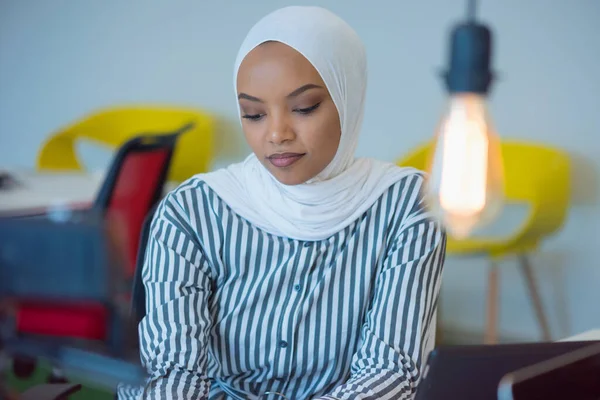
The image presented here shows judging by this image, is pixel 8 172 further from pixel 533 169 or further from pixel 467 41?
pixel 467 41

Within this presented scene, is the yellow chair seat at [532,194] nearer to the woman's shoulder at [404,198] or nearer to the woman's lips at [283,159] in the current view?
the woman's shoulder at [404,198]

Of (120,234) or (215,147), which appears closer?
(120,234)

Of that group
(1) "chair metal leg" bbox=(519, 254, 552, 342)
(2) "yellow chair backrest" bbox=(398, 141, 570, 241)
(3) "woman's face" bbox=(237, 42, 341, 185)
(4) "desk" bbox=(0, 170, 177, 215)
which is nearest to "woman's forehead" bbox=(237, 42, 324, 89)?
(3) "woman's face" bbox=(237, 42, 341, 185)

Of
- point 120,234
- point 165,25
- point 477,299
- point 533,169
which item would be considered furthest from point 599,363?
point 165,25

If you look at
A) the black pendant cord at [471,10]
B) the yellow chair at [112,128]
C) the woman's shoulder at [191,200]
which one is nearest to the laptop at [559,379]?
the black pendant cord at [471,10]

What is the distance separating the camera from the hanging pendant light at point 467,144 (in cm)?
56

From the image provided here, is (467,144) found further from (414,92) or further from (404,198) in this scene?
(414,92)

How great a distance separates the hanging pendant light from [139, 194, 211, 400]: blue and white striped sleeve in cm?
72

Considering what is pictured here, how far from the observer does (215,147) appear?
404 centimetres

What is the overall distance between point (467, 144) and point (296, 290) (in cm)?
82

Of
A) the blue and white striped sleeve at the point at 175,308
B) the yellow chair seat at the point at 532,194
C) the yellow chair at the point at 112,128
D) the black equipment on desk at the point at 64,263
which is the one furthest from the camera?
the yellow chair at the point at 112,128

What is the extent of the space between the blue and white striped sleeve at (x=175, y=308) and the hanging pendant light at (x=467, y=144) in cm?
72

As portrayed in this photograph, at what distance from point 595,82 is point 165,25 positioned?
6.81 feet

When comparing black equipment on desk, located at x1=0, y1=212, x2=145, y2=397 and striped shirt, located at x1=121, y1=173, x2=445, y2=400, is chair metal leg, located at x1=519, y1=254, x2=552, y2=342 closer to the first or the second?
striped shirt, located at x1=121, y1=173, x2=445, y2=400
